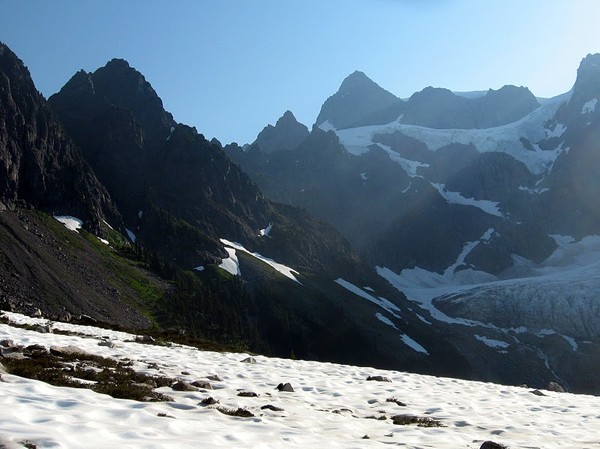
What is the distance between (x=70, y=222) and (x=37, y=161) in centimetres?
2273

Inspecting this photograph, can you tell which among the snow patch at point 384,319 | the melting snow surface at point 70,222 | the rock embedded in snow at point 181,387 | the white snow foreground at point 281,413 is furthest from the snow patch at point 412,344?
the rock embedded in snow at point 181,387

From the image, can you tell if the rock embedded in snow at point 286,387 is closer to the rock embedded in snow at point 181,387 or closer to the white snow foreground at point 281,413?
the white snow foreground at point 281,413

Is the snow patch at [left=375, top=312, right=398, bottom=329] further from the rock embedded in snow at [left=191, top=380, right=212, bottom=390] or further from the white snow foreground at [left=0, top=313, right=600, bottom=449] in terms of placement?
the rock embedded in snow at [left=191, top=380, right=212, bottom=390]

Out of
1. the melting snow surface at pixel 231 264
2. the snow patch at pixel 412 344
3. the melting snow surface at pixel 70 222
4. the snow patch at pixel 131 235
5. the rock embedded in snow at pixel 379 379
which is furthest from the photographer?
the snow patch at pixel 131 235

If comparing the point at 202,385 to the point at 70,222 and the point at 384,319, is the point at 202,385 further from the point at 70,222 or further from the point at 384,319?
the point at 384,319

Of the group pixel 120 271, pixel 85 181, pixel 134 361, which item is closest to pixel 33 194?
pixel 85 181

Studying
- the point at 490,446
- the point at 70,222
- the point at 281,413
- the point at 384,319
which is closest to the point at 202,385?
the point at 281,413

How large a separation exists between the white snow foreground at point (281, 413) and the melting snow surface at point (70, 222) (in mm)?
124499

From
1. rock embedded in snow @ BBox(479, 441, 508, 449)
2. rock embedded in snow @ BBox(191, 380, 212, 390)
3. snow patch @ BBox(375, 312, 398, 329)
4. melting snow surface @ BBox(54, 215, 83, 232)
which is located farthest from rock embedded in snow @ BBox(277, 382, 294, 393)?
snow patch @ BBox(375, 312, 398, 329)

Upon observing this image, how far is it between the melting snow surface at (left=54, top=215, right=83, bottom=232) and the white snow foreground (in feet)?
408

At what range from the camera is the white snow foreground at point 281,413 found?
12016 mm

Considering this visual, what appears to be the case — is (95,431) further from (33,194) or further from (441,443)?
(33,194)

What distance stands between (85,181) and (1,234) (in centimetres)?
6190

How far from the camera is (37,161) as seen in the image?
159375 mm
